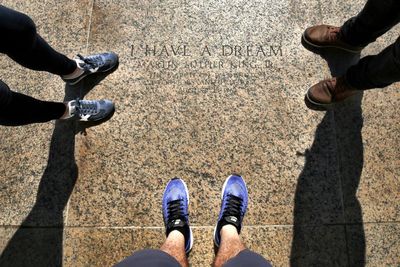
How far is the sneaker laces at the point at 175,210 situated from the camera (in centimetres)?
257

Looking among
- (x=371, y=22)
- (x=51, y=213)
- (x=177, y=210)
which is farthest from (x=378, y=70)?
(x=51, y=213)

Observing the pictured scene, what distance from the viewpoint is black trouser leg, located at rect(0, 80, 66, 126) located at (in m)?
2.08

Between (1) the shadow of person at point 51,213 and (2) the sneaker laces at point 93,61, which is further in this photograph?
(2) the sneaker laces at point 93,61

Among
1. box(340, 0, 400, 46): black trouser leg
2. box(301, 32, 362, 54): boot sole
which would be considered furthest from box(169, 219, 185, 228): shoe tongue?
box(340, 0, 400, 46): black trouser leg

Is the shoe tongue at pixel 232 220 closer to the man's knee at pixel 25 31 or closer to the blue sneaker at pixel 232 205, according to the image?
the blue sneaker at pixel 232 205

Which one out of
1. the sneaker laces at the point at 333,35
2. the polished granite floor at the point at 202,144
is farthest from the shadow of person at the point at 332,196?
the sneaker laces at the point at 333,35

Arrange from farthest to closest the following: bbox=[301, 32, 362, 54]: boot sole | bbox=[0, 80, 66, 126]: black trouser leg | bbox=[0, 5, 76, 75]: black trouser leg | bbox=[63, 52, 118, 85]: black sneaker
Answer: bbox=[301, 32, 362, 54]: boot sole < bbox=[63, 52, 118, 85]: black sneaker < bbox=[0, 80, 66, 126]: black trouser leg < bbox=[0, 5, 76, 75]: black trouser leg

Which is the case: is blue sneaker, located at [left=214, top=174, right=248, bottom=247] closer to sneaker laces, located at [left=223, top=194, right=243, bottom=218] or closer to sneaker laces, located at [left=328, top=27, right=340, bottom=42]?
sneaker laces, located at [left=223, top=194, right=243, bottom=218]

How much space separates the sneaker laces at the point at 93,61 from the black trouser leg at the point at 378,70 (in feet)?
6.31

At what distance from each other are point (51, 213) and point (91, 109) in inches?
32.8

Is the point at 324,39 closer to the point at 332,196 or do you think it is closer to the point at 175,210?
the point at 332,196

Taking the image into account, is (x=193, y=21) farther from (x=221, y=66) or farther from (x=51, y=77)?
(x=51, y=77)

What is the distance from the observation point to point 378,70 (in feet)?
7.49

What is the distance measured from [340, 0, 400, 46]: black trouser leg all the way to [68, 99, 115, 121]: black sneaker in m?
1.96
